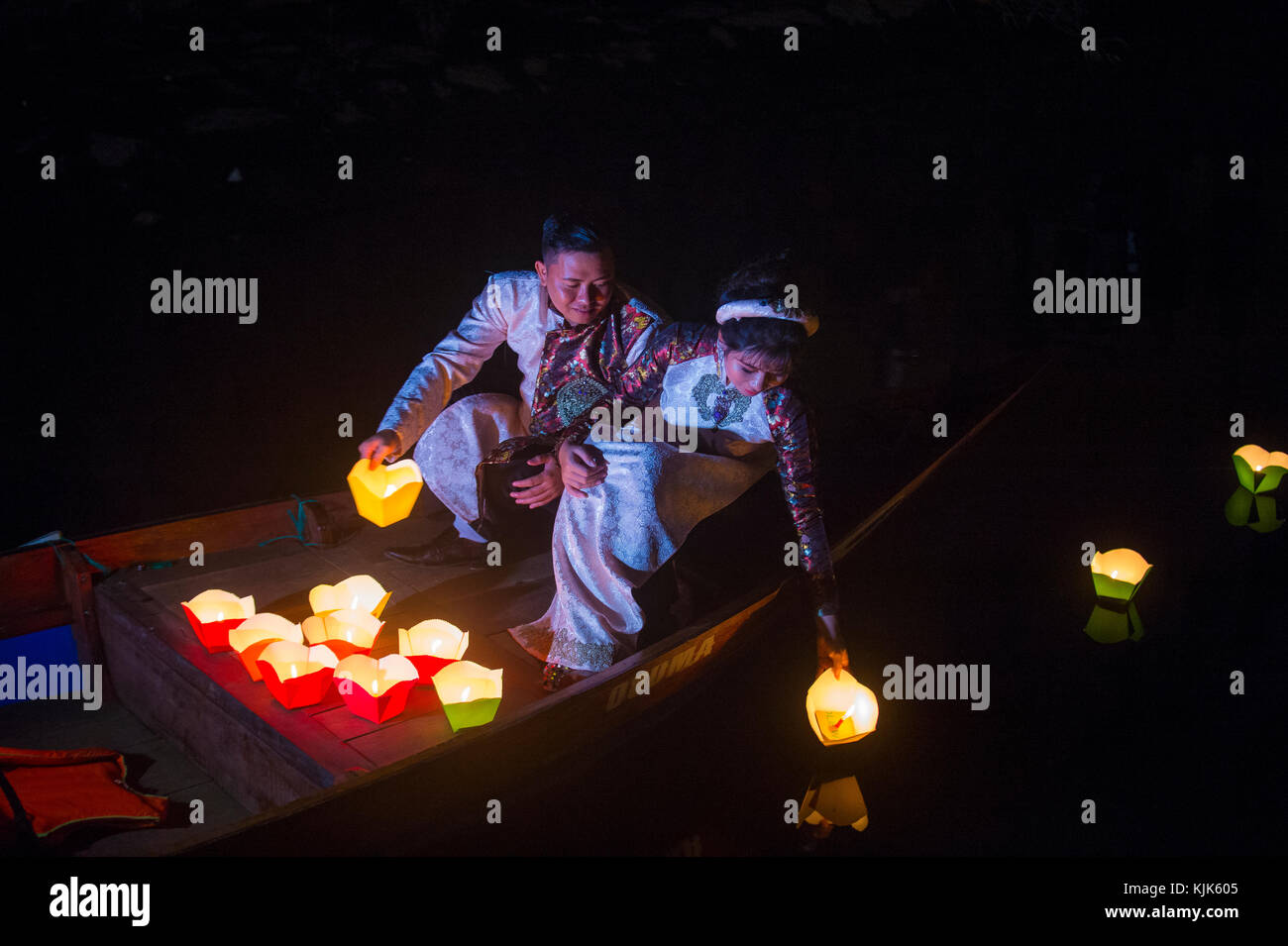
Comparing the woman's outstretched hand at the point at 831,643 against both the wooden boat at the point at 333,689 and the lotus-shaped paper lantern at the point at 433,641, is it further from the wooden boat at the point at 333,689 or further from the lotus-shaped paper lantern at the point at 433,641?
the lotus-shaped paper lantern at the point at 433,641

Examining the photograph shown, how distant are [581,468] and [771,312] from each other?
63cm

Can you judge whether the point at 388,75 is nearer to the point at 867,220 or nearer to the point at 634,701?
the point at 867,220

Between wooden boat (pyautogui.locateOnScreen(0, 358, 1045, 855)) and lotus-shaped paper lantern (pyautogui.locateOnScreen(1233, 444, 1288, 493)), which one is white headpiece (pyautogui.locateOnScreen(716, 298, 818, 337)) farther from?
lotus-shaped paper lantern (pyautogui.locateOnScreen(1233, 444, 1288, 493))

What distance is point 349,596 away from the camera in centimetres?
308

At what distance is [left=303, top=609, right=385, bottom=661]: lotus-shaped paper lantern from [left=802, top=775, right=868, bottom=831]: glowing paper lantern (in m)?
1.37

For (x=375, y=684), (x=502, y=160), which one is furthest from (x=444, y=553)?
(x=502, y=160)

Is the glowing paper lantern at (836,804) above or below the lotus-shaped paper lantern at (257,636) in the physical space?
below

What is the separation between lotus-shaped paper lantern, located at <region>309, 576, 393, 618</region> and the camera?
3070 mm

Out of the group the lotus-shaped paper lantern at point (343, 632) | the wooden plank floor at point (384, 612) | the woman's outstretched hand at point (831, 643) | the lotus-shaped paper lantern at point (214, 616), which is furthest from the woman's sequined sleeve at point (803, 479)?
the lotus-shaped paper lantern at point (214, 616)

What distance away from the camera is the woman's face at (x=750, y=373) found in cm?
265

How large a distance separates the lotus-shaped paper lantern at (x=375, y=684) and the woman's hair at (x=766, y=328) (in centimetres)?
118

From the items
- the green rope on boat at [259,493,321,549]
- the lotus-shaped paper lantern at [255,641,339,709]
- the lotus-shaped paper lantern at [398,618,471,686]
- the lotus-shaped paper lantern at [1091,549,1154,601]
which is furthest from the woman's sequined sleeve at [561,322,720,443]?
the lotus-shaped paper lantern at [1091,549,1154,601]

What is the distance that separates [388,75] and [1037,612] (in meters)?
5.19

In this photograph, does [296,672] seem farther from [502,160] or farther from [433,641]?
[502,160]
